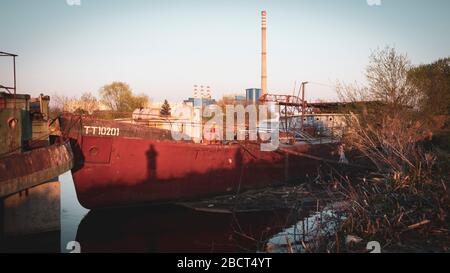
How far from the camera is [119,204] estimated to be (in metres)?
12.3

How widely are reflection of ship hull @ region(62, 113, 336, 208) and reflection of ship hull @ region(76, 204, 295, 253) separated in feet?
2.28

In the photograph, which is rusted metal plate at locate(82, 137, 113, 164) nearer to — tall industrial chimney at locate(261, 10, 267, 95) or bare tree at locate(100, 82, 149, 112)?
tall industrial chimney at locate(261, 10, 267, 95)

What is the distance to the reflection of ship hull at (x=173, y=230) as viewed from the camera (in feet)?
30.4

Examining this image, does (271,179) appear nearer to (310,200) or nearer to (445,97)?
(310,200)

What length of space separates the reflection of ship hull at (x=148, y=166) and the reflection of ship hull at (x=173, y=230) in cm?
69

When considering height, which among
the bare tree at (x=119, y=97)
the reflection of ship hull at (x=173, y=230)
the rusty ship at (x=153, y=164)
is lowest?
the reflection of ship hull at (x=173, y=230)

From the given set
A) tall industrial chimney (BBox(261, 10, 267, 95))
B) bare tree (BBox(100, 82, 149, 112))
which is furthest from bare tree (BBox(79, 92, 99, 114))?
tall industrial chimney (BBox(261, 10, 267, 95))

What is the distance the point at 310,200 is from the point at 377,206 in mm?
5672

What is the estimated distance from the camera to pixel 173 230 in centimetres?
1058

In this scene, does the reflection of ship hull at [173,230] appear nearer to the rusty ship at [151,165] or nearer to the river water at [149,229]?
the river water at [149,229]

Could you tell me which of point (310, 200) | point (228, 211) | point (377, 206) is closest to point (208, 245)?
point (228, 211)

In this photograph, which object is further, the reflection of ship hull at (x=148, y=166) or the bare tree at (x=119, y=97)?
the bare tree at (x=119, y=97)

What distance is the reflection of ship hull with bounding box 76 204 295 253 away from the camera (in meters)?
9.27

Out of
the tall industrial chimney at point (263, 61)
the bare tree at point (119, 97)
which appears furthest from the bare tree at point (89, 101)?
the tall industrial chimney at point (263, 61)
